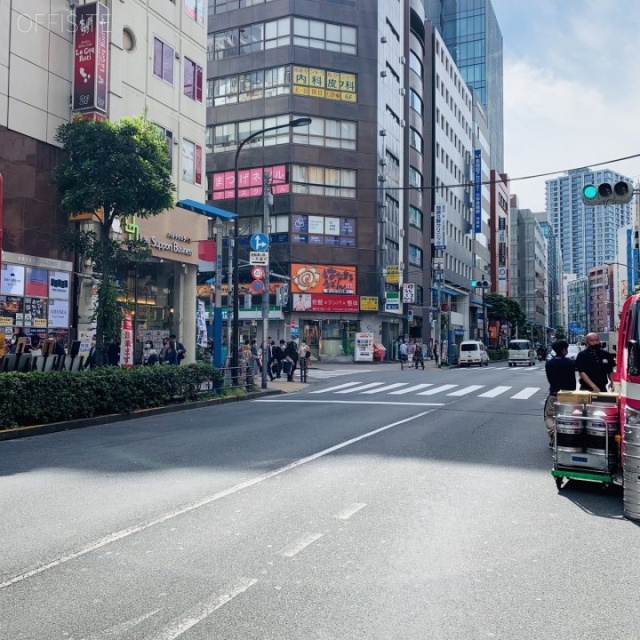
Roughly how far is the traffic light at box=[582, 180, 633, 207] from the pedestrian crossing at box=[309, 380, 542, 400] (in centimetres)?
949

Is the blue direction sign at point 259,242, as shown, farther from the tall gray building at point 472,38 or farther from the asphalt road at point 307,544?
the tall gray building at point 472,38

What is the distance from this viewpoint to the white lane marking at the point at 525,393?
66.9 ft

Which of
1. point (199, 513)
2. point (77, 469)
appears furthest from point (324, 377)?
point (199, 513)

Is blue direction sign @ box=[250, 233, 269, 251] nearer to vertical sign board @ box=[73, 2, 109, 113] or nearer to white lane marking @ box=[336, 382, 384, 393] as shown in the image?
white lane marking @ box=[336, 382, 384, 393]

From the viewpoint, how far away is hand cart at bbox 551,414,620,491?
7129 mm

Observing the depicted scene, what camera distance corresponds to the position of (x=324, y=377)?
3105 cm

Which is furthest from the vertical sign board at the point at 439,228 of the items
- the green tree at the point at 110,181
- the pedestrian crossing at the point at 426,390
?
the green tree at the point at 110,181

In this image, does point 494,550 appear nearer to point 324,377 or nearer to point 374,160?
point 324,377

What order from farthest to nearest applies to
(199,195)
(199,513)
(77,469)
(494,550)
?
(199,195), (77,469), (199,513), (494,550)

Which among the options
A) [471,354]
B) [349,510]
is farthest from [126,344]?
[471,354]

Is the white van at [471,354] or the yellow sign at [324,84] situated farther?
the yellow sign at [324,84]

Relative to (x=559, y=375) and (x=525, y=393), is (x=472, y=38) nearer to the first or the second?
(x=525, y=393)

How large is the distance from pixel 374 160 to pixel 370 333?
1335cm

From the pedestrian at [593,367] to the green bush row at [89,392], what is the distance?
30.7 ft
